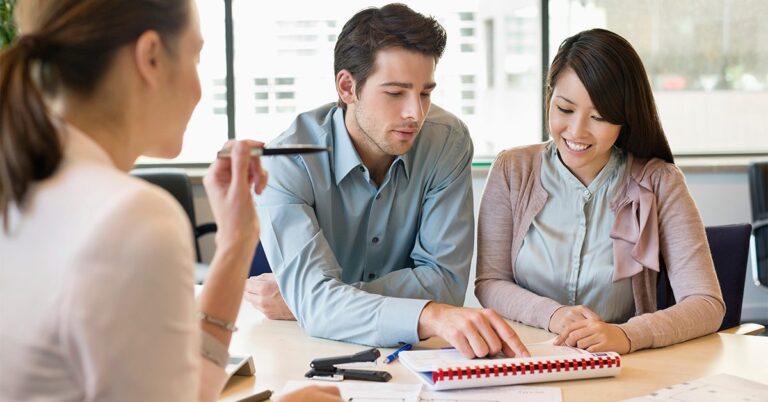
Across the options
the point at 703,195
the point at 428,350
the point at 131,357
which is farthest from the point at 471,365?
the point at 703,195

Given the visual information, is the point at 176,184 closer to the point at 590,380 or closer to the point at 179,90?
the point at 590,380

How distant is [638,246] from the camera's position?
2.13 m

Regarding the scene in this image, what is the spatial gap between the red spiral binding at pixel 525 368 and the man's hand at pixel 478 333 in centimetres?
7

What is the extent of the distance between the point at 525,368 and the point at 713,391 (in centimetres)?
32

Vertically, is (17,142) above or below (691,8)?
below

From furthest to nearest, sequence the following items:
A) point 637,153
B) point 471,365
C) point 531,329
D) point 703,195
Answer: point 703,195
point 637,153
point 531,329
point 471,365

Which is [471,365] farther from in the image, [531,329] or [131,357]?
[131,357]

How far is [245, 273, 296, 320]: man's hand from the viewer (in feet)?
6.77

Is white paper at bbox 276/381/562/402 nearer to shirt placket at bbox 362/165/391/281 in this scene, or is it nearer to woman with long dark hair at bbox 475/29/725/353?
woman with long dark hair at bbox 475/29/725/353

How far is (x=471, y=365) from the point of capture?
156cm

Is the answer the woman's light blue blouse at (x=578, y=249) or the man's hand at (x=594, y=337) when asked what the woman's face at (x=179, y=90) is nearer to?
the man's hand at (x=594, y=337)

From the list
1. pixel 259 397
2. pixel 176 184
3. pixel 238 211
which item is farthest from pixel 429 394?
pixel 176 184

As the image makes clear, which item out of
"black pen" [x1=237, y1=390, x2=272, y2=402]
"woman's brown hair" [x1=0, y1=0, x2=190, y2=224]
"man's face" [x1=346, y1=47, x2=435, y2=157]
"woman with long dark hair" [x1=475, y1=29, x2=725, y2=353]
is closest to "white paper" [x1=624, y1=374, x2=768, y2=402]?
"woman with long dark hair" [x1=475, y1=29, x2=725, y2=353]

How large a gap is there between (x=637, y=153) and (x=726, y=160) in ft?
9.16
